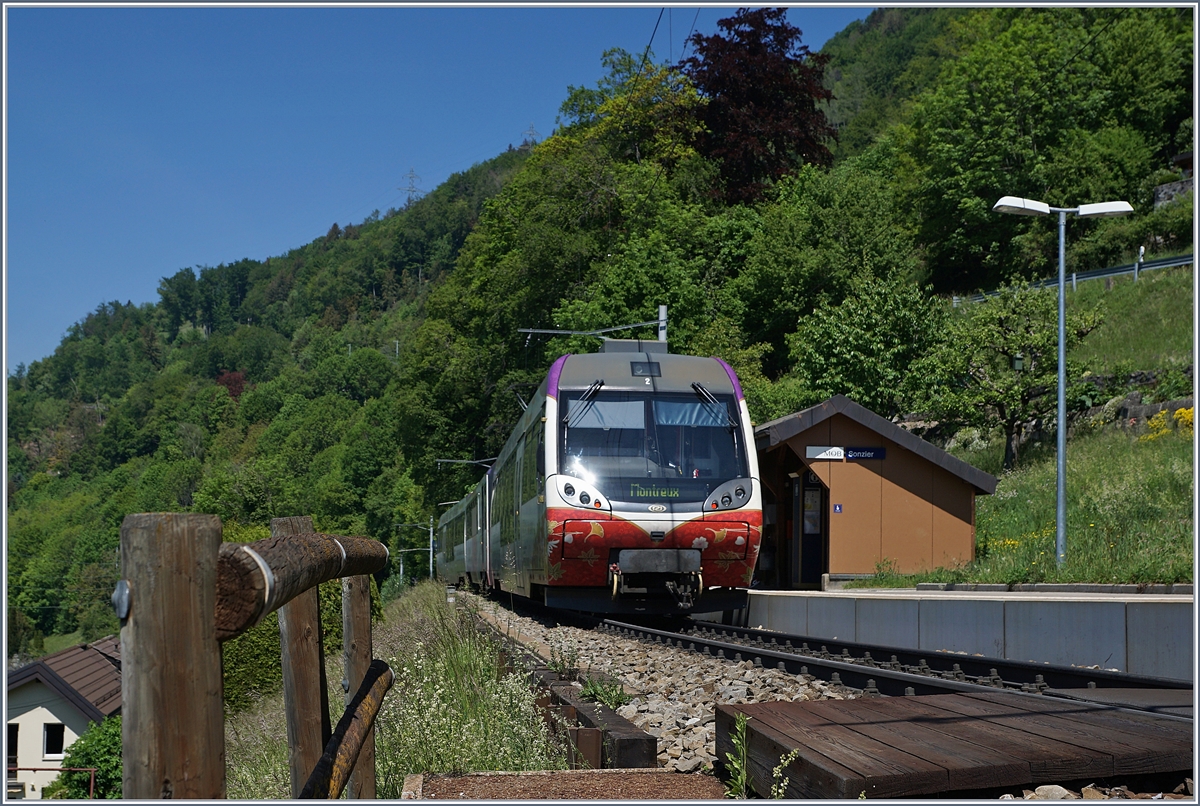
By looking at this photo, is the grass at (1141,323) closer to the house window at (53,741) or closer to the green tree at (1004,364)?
the green tree at (1004,364)

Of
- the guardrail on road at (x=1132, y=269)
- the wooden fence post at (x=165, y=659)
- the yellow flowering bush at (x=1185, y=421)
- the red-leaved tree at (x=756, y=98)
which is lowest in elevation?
the wooden fence post at (x=165, y=659)

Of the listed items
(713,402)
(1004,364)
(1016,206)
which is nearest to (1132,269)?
(1004,364)

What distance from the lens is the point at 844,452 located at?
21.3 meters

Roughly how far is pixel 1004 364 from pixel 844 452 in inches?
525

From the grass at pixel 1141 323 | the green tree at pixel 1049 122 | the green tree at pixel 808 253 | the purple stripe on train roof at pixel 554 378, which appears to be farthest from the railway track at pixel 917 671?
the green tree at pixel 1049 122

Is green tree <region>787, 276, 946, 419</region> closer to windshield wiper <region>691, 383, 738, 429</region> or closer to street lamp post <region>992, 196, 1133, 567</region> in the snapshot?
street lamp post <region>992, 196, 1133, 567</region>

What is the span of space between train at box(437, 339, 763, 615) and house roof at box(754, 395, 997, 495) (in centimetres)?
606

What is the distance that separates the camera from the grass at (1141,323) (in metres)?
35.1

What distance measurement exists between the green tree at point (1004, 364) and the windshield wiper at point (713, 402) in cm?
1846

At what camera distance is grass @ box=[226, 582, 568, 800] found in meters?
5.36

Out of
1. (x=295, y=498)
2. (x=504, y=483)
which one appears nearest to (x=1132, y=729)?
(x=504, y=483)

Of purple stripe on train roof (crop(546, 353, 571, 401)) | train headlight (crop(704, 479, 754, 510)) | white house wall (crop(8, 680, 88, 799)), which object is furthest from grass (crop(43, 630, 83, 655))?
train headlight (crop(704, 479, 754, 510))

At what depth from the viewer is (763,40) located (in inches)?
2098

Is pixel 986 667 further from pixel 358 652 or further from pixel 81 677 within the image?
pixel 81 677
